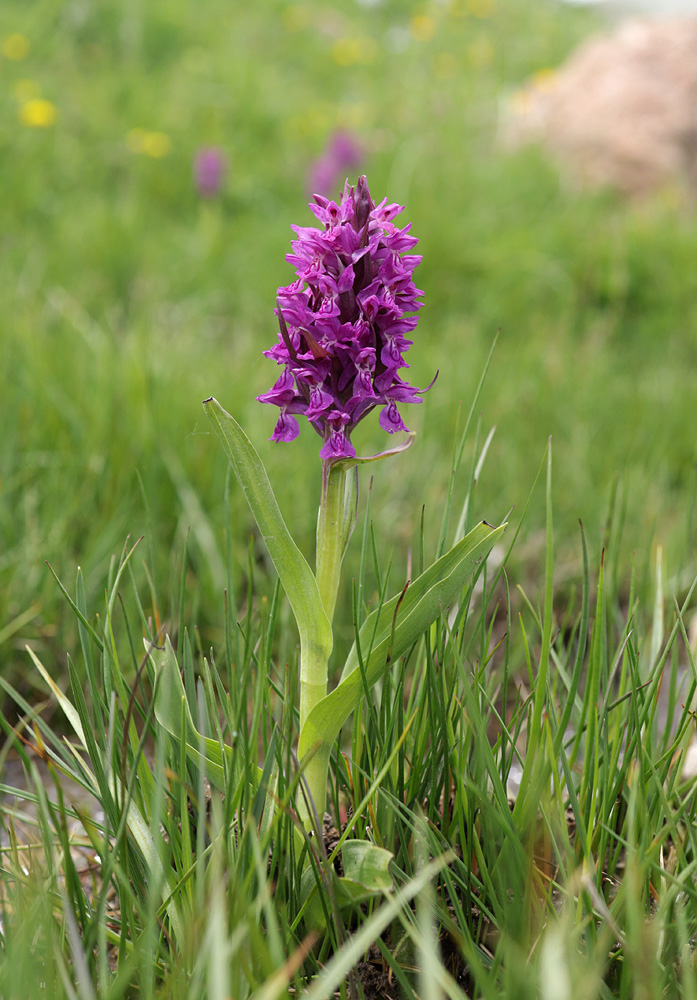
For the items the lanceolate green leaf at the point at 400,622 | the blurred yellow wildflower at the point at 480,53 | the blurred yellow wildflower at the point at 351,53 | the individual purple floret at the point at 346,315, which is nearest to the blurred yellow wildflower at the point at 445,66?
the blurred yellow wildflower at the point at 480,53

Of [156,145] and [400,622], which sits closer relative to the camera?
[400,622]

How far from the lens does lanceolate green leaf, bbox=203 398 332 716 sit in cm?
86

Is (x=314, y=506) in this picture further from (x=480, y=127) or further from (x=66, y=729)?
(x=480, y=127)

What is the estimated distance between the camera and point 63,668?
1.52 metres

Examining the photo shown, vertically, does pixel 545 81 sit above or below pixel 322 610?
above

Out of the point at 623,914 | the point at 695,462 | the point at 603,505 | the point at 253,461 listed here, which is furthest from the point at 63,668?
the point at 603,505

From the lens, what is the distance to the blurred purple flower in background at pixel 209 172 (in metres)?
4.14

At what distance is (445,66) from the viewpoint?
583 centimetres

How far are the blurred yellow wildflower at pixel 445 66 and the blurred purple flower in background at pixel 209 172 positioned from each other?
232cm

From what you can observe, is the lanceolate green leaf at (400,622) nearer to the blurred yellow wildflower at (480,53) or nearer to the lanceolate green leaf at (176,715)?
the lanceolate green leaf at (176,715)

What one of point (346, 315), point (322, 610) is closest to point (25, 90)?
point (346, 315)

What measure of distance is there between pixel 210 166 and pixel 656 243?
2253mm

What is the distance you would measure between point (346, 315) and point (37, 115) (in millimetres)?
4224

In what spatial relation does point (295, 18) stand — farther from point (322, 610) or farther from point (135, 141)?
point (322, 610)
